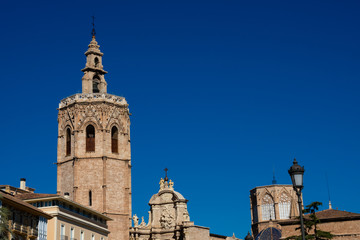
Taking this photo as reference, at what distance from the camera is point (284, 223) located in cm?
5659

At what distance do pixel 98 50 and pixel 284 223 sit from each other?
30.4 meters

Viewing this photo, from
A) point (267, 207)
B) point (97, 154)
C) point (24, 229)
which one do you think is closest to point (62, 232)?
point (24, 229)

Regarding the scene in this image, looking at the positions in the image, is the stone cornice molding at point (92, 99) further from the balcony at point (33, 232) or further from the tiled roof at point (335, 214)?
the balcony at point (33, 232)

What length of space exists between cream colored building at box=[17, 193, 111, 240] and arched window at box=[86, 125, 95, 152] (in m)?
13.1

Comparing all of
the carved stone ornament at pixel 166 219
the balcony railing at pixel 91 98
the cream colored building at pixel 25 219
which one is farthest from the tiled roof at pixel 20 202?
the carved stone ornament at pixel 166 219

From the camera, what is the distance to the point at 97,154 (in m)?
67.0

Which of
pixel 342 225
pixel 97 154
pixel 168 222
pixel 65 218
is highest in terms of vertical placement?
pixel 97 154

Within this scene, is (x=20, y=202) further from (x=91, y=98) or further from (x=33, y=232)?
(x=91, y=98)

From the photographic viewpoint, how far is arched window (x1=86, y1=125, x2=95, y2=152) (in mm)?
67500

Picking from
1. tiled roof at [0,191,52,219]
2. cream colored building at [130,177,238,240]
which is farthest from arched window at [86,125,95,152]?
tiled roof at [0,191,52,219]

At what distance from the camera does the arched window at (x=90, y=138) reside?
221ft

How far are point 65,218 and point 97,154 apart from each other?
18.7m

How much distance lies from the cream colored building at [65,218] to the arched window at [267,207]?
59.8 meters

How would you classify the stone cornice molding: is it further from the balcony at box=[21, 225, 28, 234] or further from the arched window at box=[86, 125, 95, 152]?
the balcony at box=[21, 225, 28, 234]
